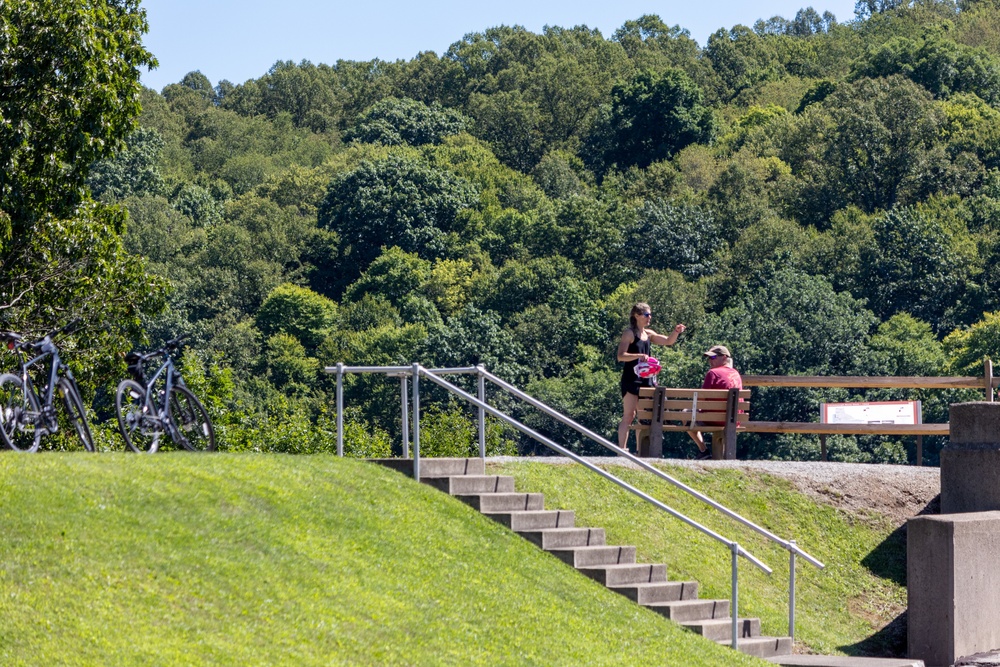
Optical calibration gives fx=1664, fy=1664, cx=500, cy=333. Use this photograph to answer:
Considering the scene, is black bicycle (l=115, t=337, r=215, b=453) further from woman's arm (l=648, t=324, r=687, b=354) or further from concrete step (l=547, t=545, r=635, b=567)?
woman's arm (l=648, t=324, r=687, b=354)

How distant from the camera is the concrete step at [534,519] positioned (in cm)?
1427

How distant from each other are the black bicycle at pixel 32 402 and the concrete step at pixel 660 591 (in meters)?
4.60

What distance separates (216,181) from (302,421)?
86.2 m

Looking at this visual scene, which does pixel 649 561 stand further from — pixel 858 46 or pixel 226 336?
pixel 858 46

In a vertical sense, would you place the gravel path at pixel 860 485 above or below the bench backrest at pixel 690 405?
below

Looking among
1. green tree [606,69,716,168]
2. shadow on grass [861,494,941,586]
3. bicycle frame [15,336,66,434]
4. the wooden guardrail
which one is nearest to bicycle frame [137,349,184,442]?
bicycle frame [15,336,66,434]

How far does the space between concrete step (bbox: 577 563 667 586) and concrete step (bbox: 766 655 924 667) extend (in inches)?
47.1

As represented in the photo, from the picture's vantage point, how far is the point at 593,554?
1427 centimetres

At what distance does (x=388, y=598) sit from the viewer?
11.6m

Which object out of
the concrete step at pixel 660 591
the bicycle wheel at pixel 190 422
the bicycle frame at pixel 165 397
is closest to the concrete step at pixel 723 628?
the concrete step at pixel 660 591

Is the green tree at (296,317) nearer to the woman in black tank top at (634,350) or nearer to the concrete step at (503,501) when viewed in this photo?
the woman in black tank top at (634,350)

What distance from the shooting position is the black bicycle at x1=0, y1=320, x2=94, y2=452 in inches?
509

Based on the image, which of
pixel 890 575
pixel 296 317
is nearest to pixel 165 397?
pixel 890 575

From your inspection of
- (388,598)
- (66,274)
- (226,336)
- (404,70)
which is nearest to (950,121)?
(226,336)
